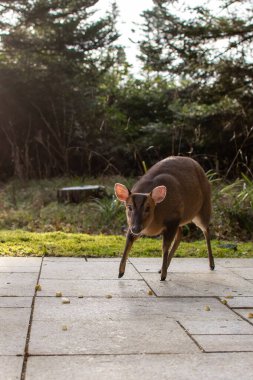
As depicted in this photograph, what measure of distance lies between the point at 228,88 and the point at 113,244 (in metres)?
7.16

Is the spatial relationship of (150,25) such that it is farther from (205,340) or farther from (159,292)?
(205,340)

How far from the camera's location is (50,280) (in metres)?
5.78

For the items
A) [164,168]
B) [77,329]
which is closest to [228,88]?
[164,168]

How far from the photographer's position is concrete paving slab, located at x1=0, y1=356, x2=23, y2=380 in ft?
10.5

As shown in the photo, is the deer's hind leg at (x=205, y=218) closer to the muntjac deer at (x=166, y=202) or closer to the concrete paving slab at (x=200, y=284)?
the muntjac deer at (x=166, y=202)

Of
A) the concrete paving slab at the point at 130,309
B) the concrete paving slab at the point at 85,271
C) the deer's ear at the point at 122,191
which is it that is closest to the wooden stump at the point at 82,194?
the concrete paving slab at the point at 85,271

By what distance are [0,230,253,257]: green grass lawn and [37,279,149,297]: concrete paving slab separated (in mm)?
1626

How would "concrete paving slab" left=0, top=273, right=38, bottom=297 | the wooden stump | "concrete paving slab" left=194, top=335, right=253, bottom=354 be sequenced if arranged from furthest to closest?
the wooden stump, "concrete paving slab" left=0, top=273, right=38, bottom=297, "concrete paving slab" left=194, top=335, right=253, bottom=354

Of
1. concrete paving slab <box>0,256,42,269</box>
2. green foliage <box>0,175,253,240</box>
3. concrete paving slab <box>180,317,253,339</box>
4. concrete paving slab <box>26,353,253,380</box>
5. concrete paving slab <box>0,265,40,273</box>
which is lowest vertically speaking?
green foliage <box>0,175,253,240</box>

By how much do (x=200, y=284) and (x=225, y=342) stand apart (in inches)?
74.4

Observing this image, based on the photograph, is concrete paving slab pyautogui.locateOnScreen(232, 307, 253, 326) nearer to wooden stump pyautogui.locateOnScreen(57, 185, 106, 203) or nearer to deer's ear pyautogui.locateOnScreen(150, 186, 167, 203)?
deer's ear pyautogui.locateOnScreen(150, 186, 167, 203)

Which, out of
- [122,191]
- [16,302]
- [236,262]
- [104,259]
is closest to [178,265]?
[236,262]

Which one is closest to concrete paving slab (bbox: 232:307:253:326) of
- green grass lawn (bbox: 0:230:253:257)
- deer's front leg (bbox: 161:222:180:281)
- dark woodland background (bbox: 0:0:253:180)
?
deer's front leg (bbox: 161:222:180:281)

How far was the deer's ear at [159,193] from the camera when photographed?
5727mm
